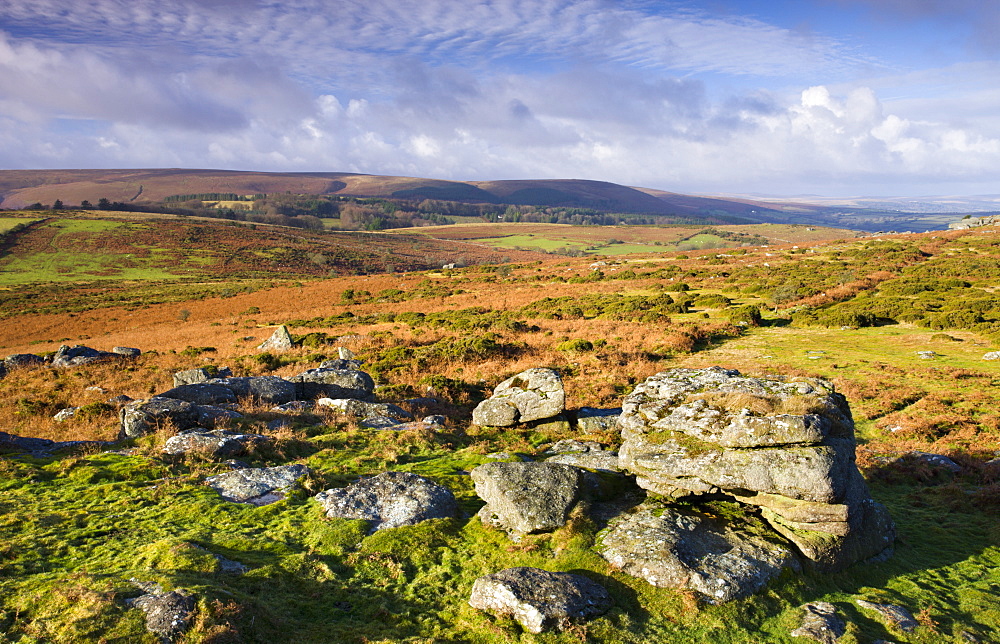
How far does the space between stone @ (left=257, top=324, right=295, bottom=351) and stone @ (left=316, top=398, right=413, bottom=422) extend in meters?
17.0

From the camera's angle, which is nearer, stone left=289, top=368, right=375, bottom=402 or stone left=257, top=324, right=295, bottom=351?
stone left=289, top=368, right=375, bottom=402

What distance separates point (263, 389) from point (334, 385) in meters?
2.43

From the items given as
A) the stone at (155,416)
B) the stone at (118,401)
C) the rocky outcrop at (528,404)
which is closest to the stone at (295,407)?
the stone at (155,416)

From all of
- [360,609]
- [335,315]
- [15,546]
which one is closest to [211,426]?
[15,546]

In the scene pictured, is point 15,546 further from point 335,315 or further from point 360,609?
point 335,315

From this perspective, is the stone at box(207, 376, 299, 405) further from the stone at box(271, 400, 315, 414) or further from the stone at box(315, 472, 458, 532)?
the stone at box(315, 472, 458, 532)

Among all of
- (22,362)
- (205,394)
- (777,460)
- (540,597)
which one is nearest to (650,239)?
(22,362)

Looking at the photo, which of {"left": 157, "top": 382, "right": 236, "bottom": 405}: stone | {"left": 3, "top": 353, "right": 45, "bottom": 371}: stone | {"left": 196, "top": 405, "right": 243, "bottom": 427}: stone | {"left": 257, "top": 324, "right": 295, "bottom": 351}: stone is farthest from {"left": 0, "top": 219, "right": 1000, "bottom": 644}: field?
{"left": 3, "top": 353, "right": 45, "bottom": 371}: stone

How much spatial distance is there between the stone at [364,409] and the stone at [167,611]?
10.0 metres

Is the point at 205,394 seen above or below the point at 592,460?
below

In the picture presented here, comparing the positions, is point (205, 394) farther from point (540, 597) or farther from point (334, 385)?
point (540, 597)

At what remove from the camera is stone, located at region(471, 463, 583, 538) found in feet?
30.6

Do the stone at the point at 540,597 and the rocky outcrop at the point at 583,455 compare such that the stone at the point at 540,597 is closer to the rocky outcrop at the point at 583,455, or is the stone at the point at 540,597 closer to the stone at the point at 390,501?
the stone at the point at 390,501

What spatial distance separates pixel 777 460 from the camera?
9.30 metres
